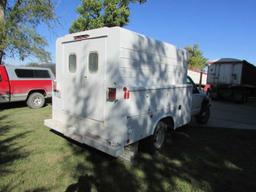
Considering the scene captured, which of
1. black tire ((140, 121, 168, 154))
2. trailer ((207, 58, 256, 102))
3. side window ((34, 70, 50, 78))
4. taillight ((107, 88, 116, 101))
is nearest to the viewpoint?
taillight ((107, 88, 116, 101))

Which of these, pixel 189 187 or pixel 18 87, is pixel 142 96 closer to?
pixel 189 187

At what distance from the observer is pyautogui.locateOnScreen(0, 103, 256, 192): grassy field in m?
3.54

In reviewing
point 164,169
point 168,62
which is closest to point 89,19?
point 168,62

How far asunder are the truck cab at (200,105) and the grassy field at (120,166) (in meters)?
1.41

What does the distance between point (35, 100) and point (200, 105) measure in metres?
7.46

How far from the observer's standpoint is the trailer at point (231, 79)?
16.2m

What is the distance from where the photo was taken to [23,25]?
13977 mm

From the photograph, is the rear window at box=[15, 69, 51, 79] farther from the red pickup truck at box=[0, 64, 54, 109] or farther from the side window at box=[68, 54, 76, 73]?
the side window at box=[68, 54, 76, 73]

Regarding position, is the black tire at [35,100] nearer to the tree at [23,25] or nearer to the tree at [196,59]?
the tree at [23,25]

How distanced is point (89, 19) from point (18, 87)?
48.4ft

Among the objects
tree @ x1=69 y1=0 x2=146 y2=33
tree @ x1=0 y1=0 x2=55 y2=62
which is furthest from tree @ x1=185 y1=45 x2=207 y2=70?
tree @ x1=0 y1=0 x2=55 y2=62

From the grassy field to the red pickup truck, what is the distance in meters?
3.52

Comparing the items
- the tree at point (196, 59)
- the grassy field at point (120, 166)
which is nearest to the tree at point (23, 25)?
the grassy field at point (120, 166)

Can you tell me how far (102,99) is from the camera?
158 inches
